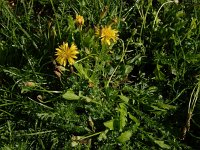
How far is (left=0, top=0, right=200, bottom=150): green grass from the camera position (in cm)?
183

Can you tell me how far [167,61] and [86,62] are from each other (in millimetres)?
429

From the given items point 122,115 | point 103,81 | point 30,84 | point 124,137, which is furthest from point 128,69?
point 30,84

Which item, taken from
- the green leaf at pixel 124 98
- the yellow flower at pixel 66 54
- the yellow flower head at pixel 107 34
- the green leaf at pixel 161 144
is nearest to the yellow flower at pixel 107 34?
the yellow flower head at pixel 107 34

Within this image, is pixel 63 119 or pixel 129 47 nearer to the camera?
pixel 63 119

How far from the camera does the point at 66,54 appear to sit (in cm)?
181

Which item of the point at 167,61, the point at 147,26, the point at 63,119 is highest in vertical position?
the point at 147,26

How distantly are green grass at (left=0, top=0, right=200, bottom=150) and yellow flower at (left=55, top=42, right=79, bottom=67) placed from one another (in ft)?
0.12

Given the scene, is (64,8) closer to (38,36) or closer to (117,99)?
(38,36)

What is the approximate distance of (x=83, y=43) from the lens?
1.93m

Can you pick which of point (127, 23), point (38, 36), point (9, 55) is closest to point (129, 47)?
point (127, 23)

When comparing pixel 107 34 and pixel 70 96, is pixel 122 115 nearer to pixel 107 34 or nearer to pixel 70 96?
pixel 70 96

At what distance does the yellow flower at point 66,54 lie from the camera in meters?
1.81

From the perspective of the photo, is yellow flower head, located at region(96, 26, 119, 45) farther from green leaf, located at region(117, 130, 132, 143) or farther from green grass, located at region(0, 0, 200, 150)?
green leaf, located at region(117, 130, 132, 143)

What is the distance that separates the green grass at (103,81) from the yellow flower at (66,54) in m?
0.04
